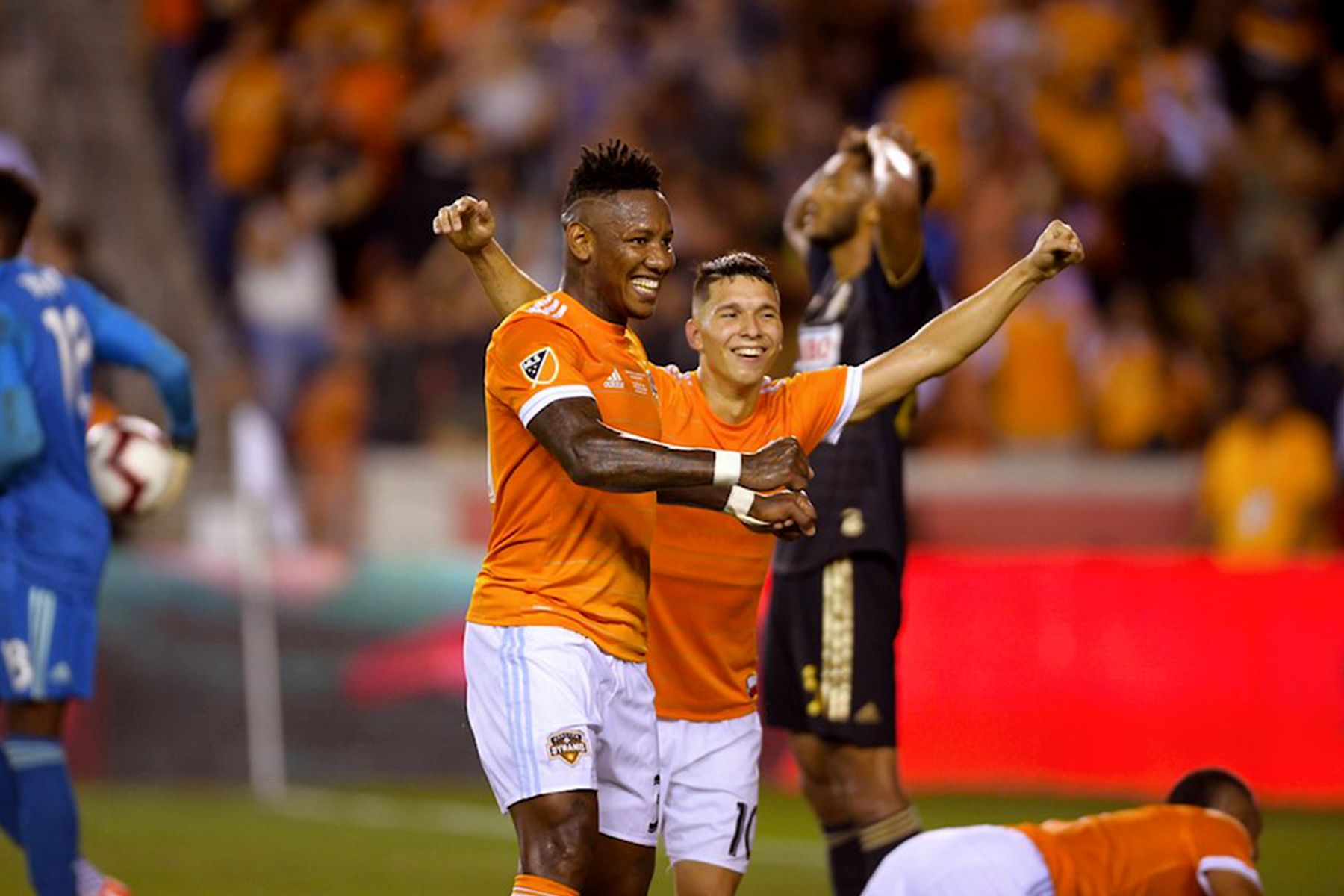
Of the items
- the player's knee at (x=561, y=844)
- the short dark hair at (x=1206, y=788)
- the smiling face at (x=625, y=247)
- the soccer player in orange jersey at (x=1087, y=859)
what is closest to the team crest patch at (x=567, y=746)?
the player's knee at (x=561, y=844)

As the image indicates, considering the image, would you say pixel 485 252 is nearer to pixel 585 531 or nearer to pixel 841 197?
pixel 585 531

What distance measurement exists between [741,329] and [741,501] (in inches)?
45.4

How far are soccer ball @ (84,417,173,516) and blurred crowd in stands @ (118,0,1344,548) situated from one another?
6142 millimetres

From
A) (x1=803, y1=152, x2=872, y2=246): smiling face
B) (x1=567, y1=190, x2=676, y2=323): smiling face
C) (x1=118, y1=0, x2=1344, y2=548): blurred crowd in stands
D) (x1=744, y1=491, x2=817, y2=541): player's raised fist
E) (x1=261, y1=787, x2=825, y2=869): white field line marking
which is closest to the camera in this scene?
(x1=744, y1=491, x2=817, y2=541): player's raised fist

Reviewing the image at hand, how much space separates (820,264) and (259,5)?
10820 millimetres

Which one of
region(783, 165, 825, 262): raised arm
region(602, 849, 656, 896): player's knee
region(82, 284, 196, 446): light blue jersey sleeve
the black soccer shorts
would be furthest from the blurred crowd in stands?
region(602, 849, 656, 896): player's knee

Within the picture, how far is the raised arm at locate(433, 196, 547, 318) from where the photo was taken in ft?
22.1

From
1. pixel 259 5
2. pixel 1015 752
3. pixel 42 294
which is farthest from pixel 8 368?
pixel 259 5

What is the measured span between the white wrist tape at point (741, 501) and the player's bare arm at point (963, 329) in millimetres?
1015

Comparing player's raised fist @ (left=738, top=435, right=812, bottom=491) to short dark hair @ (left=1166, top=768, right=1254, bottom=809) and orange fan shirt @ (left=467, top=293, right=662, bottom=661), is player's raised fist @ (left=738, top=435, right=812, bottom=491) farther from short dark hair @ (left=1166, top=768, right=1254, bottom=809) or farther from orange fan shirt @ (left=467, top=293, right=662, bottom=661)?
short dark hair @ (left=1166, top=768, right=1254, bottom=809)

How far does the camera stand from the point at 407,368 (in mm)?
15414

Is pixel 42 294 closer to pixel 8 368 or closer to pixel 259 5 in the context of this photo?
pixel 8 368

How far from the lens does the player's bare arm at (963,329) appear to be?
6.40 metres

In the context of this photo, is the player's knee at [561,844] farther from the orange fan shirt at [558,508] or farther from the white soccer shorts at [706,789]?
the white soccer shorts at [706,789]
